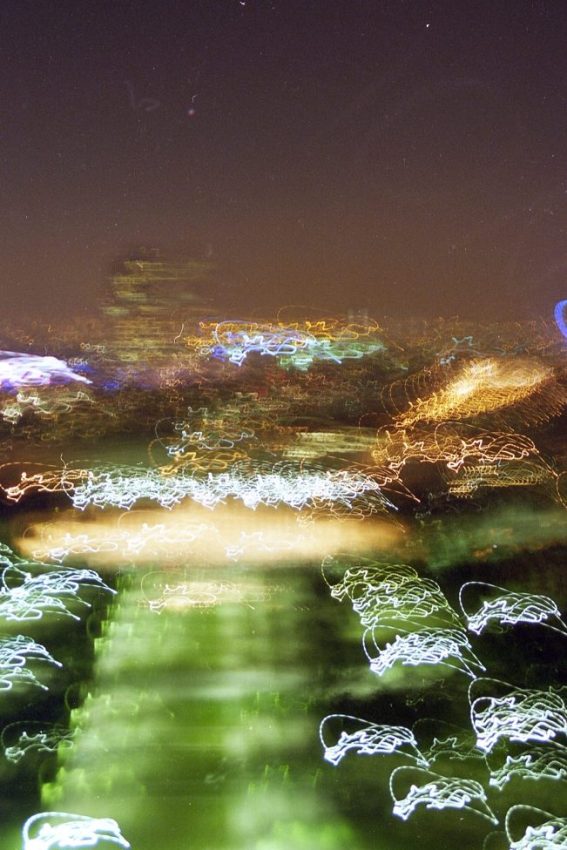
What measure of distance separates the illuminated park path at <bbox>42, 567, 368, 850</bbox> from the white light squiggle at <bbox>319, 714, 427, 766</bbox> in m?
0.05

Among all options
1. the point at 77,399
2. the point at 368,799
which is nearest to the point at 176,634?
the point at 368,799

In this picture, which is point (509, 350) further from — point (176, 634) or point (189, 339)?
point (176, 634)

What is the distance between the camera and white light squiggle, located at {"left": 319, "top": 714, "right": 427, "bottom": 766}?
2229mm

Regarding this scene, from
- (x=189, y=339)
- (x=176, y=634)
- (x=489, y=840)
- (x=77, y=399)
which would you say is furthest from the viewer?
(x=189, y=339)

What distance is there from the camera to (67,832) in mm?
1889

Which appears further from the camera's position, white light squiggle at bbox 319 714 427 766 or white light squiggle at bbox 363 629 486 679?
white light squiggle at bbox 363 629 486 679

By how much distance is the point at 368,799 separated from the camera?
204 cm

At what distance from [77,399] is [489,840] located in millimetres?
5582

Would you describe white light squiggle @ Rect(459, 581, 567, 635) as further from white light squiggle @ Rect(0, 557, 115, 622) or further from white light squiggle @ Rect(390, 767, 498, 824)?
white light squiggle @ Rect(0, 557, 115, 622)

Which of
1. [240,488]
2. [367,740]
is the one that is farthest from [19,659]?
[240,488]

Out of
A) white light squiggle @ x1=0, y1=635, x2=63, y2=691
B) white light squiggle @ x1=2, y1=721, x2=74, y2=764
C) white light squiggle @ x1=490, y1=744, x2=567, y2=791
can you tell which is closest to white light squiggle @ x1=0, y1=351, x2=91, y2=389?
white light squiggle @ x1=0, y1=635, x2=63, y2=691

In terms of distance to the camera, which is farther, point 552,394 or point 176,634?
point 552,394

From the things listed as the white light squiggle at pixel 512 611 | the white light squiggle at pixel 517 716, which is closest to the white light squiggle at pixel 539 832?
the white light squiggle at pixel 517 716

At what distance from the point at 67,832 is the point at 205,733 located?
578 mm
